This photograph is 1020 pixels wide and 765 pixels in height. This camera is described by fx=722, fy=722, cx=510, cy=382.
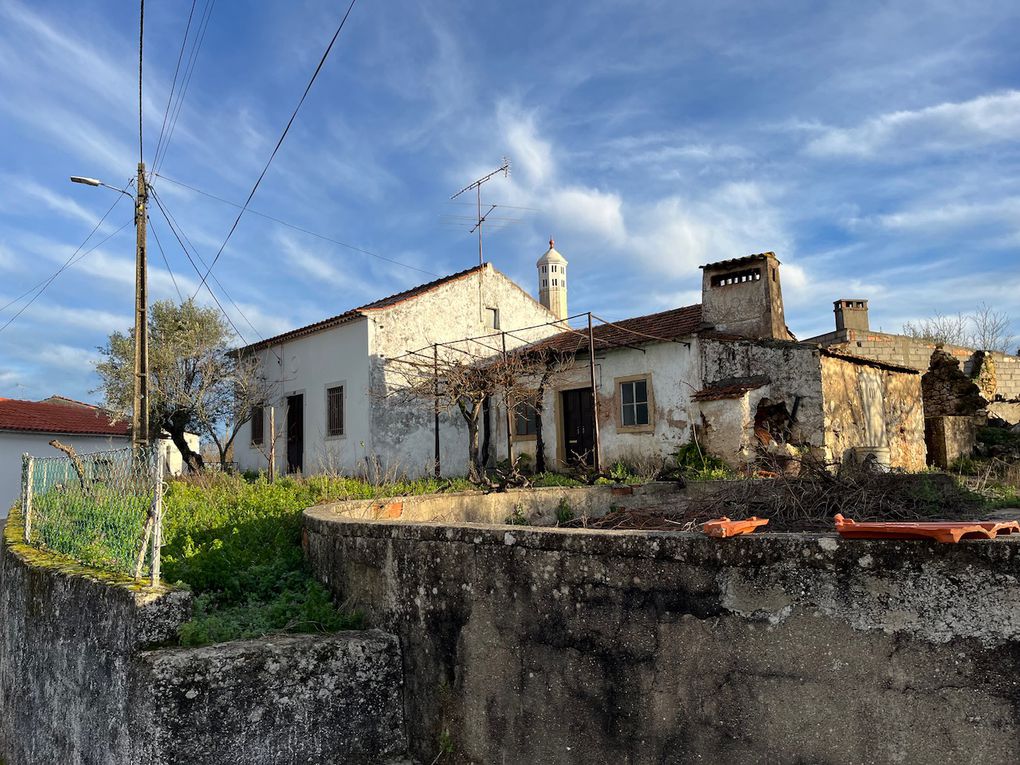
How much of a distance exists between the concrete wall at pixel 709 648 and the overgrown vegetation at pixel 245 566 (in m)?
0.98

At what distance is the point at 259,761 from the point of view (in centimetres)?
380

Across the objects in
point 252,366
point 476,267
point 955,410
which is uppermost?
point 476,267

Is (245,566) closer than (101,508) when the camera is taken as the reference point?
Yes

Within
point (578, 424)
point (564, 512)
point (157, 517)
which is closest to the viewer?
point (157, 517)

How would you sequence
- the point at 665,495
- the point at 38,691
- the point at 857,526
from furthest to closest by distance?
the point at 665,495 < the point at 38,691 < the point at 857,526

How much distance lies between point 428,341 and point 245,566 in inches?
491

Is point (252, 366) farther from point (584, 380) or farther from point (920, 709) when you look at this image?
point (920, 709)

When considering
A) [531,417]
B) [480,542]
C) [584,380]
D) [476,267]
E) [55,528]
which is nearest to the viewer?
[480,542]

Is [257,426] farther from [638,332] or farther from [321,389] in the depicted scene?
[638,332]

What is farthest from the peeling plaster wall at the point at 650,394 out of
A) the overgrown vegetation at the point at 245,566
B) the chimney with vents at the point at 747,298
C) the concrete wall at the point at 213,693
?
the concrete wall at the point at 213,693

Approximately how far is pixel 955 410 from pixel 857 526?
1878 centimetres

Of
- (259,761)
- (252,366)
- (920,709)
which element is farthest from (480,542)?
(252,366)

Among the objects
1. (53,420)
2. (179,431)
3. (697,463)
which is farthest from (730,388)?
(53,420)

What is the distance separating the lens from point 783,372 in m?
13.3
